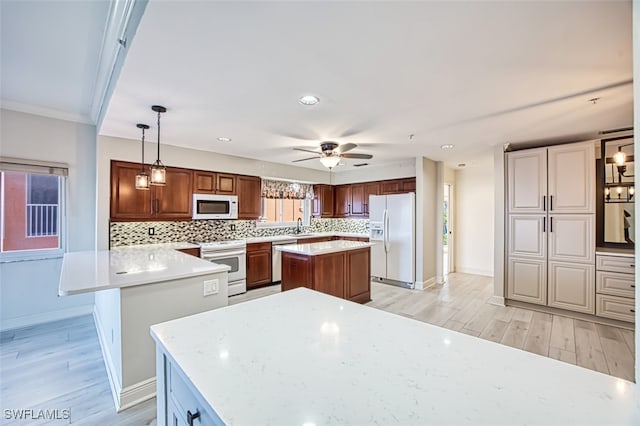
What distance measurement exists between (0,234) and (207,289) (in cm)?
307

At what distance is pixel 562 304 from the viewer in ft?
12.4

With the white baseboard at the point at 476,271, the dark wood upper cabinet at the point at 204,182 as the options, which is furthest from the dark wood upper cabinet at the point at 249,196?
the white baseboard at the point at 476,271

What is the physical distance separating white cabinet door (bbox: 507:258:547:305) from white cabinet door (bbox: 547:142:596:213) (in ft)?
2.66

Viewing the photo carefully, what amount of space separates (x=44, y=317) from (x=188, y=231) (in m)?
1.98

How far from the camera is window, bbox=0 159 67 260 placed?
338 cm

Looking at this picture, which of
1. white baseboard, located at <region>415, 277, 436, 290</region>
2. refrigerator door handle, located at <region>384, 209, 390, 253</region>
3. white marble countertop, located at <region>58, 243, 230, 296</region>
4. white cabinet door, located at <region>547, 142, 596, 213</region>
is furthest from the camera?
refrigerator door handle, located at <region>384, 209, 390, 253</region>

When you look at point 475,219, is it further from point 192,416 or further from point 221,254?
point 192,416

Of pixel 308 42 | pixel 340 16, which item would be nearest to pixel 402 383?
pixel 340 16

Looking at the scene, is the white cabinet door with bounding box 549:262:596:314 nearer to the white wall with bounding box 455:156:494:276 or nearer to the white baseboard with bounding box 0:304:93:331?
the white wall with bounding box 455:156:494:276

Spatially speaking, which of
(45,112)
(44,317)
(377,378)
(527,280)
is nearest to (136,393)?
(377,378)

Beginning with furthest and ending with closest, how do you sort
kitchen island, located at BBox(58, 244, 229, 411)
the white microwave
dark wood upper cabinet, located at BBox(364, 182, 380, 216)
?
dark wood upper cabinet, located at BBox(364, 182, 380, 216) → the white microwave → kitchen island, located at BBox(58, 244, 229, 411)

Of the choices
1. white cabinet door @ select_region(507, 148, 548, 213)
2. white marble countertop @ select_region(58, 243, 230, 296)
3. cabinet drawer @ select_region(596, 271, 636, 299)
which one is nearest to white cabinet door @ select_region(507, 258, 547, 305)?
cabinet drawer @ select_region(596, 271, 636, 299)

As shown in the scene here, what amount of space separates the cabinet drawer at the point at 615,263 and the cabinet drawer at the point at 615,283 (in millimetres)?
50

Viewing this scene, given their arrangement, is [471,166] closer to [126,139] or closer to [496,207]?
[496,207]
